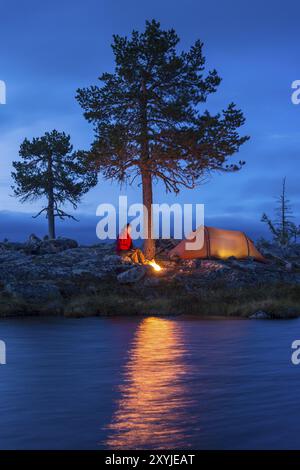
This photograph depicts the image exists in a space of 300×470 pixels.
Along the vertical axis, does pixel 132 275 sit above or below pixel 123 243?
below

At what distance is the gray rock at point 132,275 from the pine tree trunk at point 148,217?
5.45 meters

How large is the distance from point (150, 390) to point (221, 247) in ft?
75.3

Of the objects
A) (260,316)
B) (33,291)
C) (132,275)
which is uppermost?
(132,275)

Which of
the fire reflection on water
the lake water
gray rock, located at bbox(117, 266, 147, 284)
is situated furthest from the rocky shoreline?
the fire reflection on water

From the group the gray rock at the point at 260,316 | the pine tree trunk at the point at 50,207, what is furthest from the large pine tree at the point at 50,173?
the gray rock at the point at 260,316

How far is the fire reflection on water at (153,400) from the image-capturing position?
6.45 metres

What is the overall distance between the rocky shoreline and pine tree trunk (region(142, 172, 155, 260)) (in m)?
0.82

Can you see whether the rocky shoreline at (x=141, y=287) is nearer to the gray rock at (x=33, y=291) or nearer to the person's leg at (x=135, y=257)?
the gray rock at (x=33, y=291)

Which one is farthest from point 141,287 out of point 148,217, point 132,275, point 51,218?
point 51,218

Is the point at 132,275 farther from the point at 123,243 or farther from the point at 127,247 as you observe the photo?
the point at 127,247

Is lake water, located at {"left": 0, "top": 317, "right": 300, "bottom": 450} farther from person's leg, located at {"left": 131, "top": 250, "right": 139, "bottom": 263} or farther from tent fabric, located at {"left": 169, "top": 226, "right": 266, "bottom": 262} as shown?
tent fabric, located at {"left": 169, "top": 226, "right": 266, "bottom": 262}

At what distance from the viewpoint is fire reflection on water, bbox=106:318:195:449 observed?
6445 millimetres

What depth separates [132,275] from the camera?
25969mm
